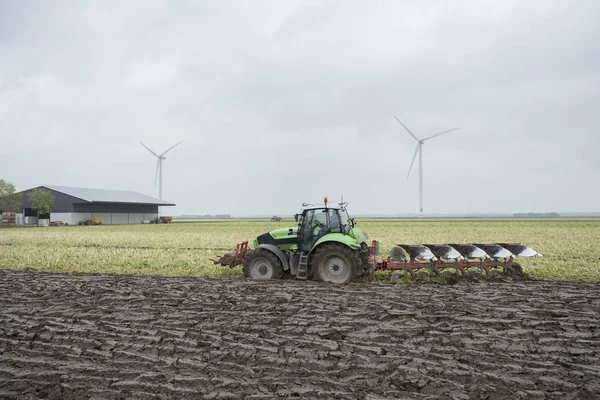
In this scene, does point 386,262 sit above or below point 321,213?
below

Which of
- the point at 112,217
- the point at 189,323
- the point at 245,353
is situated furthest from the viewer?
the point at 112,217

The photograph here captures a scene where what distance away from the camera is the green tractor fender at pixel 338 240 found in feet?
37.3

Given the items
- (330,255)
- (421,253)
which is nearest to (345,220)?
(330,255)

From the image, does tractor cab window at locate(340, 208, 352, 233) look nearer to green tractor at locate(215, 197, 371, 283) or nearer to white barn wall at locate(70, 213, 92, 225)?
green tractor at locate(215, 197, 371, 283)

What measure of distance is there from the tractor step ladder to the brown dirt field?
1.05 meters

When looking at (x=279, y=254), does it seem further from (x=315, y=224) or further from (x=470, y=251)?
(x=470, y=251)

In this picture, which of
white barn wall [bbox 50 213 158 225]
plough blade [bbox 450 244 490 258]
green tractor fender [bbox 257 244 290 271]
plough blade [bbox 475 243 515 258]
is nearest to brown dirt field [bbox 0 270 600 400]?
green tractor fender [bbox 257 244 290 271]

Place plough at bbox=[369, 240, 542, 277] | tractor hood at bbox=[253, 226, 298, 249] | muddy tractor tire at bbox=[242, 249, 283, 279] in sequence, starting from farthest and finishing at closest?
tractor hood at bbox=[253, 226, 298, 249] < plough at bbox=[369, 240, 542, 277] < muddy tractor tire at bbox=[242, 249, 283, 279]

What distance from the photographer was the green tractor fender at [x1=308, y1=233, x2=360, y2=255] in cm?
1138

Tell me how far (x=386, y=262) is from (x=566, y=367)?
674 cm

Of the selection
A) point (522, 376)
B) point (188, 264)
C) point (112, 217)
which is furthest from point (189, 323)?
point (112, 217)

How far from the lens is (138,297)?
9.84m

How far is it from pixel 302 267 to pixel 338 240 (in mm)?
1341

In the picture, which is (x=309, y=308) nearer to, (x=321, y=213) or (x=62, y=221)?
(x=321, y=213)
